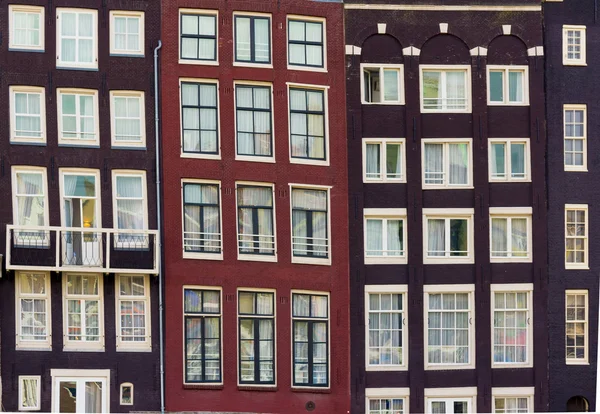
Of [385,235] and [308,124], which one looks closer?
[308,124]

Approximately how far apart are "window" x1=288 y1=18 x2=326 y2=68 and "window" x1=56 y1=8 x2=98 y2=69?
5812mm

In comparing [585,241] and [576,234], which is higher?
[576,234]

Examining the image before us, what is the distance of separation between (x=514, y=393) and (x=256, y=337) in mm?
7859

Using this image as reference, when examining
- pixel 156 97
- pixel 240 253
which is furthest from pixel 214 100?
pixel 240 253

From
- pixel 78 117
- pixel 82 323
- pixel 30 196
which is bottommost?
pixel 82 323

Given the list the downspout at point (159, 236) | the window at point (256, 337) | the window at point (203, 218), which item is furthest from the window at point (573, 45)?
the downspout at point (159, 236)

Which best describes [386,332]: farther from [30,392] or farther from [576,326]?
[30,392]

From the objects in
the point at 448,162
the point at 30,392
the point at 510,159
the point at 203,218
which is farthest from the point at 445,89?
the point at 30,392

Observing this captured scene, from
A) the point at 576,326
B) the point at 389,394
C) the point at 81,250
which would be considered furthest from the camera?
the point at 576,326

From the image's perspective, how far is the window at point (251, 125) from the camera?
149 ft

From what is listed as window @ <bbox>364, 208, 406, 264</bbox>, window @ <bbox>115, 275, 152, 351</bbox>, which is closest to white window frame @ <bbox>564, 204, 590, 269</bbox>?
window @ <bbox>364, 208, 406, 264</bbox>

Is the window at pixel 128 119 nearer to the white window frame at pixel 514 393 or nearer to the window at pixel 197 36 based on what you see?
the window at pixel 197 36

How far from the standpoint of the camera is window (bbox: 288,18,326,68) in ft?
150

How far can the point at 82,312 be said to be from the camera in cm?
4416
